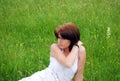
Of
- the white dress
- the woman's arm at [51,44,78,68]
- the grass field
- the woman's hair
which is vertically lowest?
the grass field

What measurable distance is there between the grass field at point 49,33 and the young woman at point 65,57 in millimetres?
1305

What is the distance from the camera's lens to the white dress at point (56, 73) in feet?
17.3

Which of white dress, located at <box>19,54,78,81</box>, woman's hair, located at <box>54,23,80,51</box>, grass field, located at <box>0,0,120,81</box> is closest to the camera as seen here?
woman's hair, located at <box>54,23,80,51</box>

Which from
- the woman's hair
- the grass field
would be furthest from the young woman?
the grass field

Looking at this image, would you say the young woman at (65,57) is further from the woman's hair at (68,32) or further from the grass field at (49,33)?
the grass field at (49,33)

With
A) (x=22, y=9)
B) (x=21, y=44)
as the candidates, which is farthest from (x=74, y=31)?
(x=22, y=9)

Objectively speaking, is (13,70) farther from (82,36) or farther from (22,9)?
(22,9)

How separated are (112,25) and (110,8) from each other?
1596mm

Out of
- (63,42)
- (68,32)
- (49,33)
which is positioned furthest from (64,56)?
(49,33)

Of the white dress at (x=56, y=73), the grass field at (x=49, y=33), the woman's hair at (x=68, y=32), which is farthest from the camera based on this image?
the grass field at (x=49, y=33)

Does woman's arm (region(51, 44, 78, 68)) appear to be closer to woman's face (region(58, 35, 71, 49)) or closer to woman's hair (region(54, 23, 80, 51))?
woman's face (region(58, 35, 71, 49))

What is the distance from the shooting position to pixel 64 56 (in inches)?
206

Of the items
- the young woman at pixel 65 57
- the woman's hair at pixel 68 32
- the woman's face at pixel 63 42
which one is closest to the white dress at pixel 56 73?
the young woman at pixel 65 57

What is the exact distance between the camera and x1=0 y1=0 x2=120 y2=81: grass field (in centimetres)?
680
